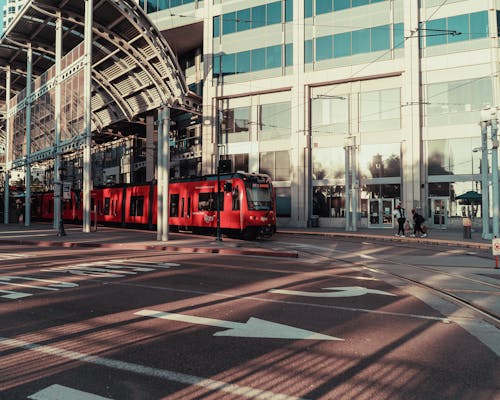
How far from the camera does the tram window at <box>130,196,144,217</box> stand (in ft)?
86.4

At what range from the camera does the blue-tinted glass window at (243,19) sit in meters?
36.0

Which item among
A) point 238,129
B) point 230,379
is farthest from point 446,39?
point 230,379

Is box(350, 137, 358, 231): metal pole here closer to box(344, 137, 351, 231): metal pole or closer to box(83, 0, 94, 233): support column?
box(344, 137, 351, 231): metal pole

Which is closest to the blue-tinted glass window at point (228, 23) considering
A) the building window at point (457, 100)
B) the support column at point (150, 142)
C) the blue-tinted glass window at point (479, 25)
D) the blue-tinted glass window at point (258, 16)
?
the blue-tinted glass window at point (258, 16)

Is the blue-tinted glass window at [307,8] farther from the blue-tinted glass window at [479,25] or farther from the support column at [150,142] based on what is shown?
the support column at [150,142]

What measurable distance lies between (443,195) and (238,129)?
1796cm

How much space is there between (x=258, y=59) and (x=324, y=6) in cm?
694

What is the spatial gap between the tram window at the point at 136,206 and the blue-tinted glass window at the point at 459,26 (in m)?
25.4

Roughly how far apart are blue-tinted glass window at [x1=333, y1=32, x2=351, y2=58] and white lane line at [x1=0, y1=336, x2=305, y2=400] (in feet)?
107

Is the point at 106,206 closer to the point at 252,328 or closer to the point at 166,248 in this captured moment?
the point at 166,248

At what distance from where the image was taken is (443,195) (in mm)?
30094

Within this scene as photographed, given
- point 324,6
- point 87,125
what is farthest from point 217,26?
point 87,125

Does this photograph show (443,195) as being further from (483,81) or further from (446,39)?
(446,39)

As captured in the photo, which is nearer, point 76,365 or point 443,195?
point 76,365
